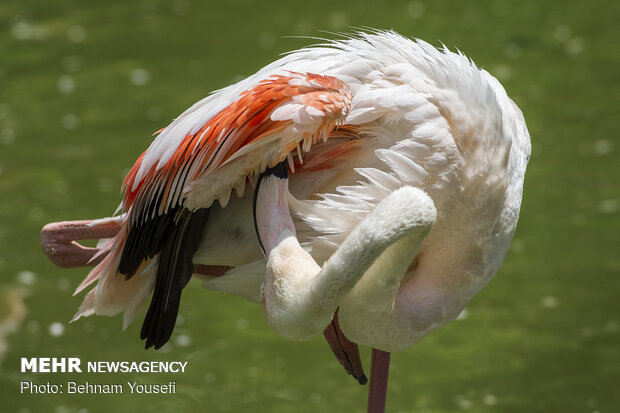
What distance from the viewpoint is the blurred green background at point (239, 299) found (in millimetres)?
4578

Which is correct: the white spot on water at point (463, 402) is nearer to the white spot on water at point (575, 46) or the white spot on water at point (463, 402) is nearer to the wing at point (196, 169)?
the wing at point (196, 169)

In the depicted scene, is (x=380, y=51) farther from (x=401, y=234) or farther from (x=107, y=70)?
(x=107, y=70)

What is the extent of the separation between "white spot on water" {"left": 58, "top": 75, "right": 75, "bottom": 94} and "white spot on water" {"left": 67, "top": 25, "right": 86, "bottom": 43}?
2.66 feet

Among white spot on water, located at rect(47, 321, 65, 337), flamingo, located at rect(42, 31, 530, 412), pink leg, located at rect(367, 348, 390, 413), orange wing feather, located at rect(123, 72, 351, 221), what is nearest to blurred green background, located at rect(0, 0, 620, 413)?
white spot on water, located at rect(47, 321, 65, 337)

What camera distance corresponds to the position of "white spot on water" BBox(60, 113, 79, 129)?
23.8 ft

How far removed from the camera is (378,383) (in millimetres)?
3406

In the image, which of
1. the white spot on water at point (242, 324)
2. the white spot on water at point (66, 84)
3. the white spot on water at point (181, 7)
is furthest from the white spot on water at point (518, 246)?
the white spot on water at point (181, 7)

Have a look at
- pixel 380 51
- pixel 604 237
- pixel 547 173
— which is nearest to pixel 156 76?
pixel 547 173

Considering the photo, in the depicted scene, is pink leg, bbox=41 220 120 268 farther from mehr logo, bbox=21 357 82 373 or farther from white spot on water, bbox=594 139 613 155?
white spot on water, bbox=594 139 613 155

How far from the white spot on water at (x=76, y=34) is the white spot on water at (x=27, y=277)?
371 centimetres

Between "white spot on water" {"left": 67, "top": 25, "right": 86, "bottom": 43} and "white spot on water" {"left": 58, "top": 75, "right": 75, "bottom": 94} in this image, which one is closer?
"white spot on water" {"left": 58, "top": 75, "right": 75, "bottom": 94}

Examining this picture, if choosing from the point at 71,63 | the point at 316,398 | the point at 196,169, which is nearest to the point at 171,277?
the point at 196,169

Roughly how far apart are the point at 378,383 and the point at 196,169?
1137 mm

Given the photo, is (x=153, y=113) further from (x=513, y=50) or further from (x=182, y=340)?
(x=513, y=50)
